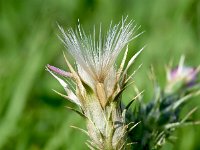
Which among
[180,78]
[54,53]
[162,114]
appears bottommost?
[162,114]

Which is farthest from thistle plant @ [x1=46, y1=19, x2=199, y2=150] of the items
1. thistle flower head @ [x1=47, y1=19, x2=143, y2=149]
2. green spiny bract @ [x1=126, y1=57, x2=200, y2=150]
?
green spiny bract @ [x1=126, y1=57, x2=200, y2=150]

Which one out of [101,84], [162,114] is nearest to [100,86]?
[101,84]

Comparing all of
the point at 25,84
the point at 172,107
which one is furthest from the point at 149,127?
the point at 25,84

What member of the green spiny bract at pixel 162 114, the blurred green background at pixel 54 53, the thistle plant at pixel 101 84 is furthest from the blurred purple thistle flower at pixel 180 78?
the thistle plant at pixel 101 84

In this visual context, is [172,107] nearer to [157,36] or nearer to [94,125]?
[94,125]

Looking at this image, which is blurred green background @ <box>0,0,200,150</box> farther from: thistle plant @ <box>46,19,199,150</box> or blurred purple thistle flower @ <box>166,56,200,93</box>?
thistle plant @ <box>46,19,199,150</box>

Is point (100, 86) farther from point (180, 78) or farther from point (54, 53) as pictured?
point (54, 53)

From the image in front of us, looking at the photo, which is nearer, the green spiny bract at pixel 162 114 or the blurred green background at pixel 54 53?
the green spiny bract at pixel 162 114

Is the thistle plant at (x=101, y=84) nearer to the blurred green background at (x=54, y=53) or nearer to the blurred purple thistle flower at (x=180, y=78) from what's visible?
the blurred purple thistle flower at (x=180, y=78)
